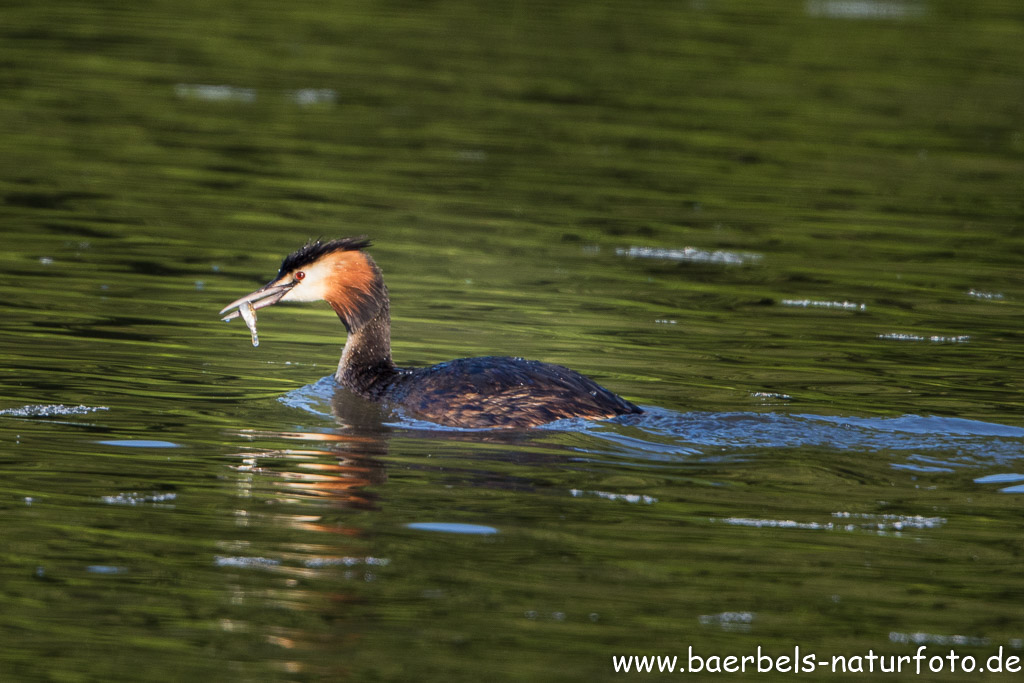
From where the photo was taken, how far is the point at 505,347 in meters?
13.6

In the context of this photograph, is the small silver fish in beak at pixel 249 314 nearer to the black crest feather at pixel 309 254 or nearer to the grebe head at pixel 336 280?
the grebe head at pixel 336 280

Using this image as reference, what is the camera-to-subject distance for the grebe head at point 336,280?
40.0ft

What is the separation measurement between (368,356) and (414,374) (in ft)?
2.31

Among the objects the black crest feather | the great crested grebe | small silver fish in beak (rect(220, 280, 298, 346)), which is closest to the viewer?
the great crested grebe

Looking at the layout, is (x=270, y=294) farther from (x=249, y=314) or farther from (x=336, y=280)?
(x=336, y=280)

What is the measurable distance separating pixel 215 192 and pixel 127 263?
3.41 m

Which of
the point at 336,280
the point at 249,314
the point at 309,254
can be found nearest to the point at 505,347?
the point at 336,280

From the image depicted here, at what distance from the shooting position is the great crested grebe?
11062 millimetres

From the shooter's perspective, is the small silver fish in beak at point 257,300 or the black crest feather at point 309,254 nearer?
the small silver fish in beak at point 257,300

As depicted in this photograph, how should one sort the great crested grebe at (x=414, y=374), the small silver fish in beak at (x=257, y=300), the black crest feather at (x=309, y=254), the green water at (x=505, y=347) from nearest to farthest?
the green water at (x=505, y=347) → the great crested grebe at (x=414, y=374) → the small silver fish in beak at (x=257, y=300) → the black crest feather at (x=309, y=254)

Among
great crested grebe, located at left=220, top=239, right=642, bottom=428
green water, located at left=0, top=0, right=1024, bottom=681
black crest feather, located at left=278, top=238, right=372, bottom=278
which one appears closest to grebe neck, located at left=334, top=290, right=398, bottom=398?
great crested grebe, located at left=220, top=239, right=642, bottom=428

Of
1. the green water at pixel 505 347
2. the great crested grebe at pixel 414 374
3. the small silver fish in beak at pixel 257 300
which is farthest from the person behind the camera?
the small silver fish in beak at pixel 257 300

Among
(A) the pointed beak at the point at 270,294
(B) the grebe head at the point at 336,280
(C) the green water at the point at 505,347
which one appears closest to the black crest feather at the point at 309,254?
(B) the grebe head at the point at 336,280

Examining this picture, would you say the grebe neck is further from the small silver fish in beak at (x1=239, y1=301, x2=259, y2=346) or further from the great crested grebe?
the small silver fish in beak at (x1=239, y1=301, x2=259, y2=346)
